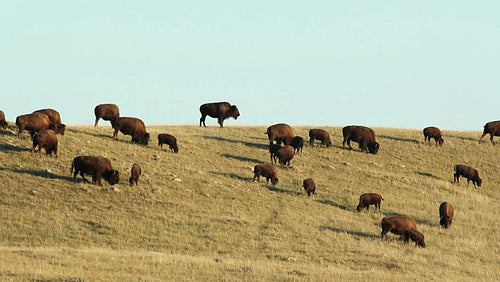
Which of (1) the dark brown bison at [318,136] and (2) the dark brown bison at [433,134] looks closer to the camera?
(1) the dark brown bison at [318,136]

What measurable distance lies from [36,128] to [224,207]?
37.4 ft

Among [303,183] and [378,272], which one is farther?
[303,183]

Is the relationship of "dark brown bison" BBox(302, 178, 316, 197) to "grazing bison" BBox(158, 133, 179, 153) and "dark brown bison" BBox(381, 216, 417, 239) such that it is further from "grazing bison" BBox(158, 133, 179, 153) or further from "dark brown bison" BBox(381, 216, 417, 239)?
"grazing bison" BBox(158, 133, 179, 153)

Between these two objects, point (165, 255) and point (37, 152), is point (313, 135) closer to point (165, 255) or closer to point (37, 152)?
point (37, 152)

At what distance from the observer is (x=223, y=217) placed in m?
32.0

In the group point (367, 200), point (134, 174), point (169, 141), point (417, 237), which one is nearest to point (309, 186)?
point (367, 200)

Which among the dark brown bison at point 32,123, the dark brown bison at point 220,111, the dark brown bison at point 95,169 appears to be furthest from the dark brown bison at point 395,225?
the dark brown bison at point 220,111

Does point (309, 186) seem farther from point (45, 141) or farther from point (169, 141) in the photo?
point (45, 141)

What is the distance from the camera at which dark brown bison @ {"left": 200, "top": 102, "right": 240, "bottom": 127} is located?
Answer: 53938 millimetres

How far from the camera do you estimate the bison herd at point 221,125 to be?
33688mm

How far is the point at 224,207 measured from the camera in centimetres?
3369

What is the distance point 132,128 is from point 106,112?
4.81 m

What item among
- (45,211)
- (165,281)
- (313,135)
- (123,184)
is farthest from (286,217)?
(313,135)

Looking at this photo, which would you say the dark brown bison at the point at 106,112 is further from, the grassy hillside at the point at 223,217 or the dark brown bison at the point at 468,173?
the dark brown bison at the point at 468,173
